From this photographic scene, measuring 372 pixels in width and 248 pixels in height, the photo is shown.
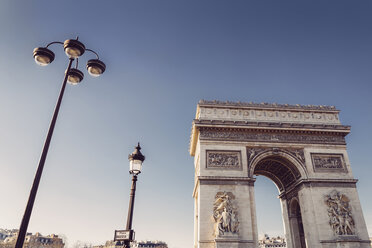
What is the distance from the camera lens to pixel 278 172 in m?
23.1

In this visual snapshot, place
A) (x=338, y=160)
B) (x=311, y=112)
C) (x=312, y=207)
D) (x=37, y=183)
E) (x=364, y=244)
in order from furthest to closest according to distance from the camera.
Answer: (x=311, y=112), (x=338, y=160), (x=312, y=207), (x=364, y=244), (x=37, y=183)

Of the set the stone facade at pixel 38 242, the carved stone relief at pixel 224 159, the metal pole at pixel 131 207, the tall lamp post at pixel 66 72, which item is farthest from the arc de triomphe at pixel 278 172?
the stone facade at pixel 38 242

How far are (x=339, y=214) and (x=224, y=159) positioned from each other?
27.4ft

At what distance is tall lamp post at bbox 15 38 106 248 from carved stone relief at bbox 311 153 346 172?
704 inches

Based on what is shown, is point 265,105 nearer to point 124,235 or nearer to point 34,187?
point 124,235

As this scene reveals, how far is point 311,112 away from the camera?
878 inches

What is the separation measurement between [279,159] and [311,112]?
15.8ft

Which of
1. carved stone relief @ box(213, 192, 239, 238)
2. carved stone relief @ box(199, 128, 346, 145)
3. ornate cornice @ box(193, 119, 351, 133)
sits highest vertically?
ornate cornice @ box(193, 119, 351, 133)

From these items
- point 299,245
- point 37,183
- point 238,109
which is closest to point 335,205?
point 299,245

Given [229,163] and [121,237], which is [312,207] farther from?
[121,237]

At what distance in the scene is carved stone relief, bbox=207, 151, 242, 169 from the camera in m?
19.6

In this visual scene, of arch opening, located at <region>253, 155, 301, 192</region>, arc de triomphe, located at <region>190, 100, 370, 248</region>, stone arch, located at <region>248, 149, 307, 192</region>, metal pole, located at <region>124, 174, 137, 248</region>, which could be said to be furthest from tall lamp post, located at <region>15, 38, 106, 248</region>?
arch opening, located at <region>253, 155, 301, 192</region>

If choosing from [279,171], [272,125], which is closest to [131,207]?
[272,125]

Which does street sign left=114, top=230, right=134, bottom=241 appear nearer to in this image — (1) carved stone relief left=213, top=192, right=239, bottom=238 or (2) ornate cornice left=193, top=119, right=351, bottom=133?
(1) carved stone relief left=213, top=192, right=239, bottom=238
